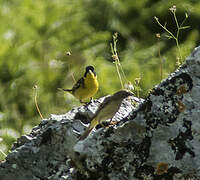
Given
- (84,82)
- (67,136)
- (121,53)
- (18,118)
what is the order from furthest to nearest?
(121,53), (18,118), (84,82), (67,136)

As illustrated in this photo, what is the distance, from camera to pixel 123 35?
36.6 ft

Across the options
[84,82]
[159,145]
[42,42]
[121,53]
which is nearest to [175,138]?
[159,145]

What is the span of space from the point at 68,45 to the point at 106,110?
685 cm

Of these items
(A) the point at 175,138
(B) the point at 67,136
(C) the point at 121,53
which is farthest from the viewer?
(C) the point at 121,53

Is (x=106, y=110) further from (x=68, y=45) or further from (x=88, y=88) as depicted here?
(x=68, y=45)

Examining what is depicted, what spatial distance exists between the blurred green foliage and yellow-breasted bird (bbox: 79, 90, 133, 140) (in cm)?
306

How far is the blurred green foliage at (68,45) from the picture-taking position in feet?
27.3

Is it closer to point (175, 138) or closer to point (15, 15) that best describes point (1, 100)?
point (15, 15)

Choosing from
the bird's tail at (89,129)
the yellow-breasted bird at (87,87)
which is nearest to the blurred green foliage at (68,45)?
the yellow-breasted bird at (87,87)

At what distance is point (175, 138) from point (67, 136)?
0.95 meters

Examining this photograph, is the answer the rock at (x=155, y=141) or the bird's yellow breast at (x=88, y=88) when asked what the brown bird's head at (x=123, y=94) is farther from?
the bird's yellow breast at (x=88, y=88)

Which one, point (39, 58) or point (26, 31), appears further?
point (26, 31)

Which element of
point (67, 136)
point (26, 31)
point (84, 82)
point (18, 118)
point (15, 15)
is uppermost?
point (15, 15)

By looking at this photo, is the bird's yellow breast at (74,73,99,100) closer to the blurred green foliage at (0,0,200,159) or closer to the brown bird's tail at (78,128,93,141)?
the blurred green foliage at (0,0,200,159)
